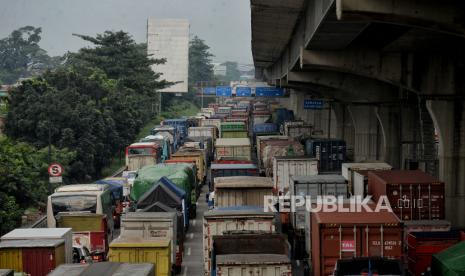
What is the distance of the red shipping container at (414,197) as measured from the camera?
83.6 feet

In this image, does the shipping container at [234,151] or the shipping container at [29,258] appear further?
the shipping container at [234,151]

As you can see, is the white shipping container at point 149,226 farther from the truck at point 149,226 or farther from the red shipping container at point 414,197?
the red shipping container at point 414,197

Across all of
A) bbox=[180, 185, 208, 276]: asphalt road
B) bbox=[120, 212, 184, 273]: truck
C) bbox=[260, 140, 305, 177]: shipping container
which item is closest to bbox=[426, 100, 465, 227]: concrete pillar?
bbox=[260, 140, 305, 177]: shipping container

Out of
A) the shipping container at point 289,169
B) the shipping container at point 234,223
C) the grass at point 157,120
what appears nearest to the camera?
the shipping container at point 234,223

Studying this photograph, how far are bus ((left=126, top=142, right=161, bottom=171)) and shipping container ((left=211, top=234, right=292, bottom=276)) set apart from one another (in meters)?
31.0

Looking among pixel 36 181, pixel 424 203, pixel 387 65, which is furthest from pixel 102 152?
pixel 424 203

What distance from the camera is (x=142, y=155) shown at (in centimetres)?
5144

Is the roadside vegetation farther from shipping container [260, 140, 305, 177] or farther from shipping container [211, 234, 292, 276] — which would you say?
shipping container [211, 234, 292, 276]

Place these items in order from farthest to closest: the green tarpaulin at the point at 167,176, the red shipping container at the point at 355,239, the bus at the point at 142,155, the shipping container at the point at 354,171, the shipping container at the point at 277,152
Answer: the bus at the point at 142,155
the shipping container at the point at 277,152
the green tarpaulin at the point at 167,176
the shipping container at the point at 354,171
the red shipping container at the point at 355,239

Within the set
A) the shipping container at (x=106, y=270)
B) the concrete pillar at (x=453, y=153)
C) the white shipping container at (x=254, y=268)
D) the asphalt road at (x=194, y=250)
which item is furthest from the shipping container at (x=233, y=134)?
the shipping container at (x=106, y=270)

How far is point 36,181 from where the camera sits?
4562cm

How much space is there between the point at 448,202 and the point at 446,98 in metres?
4.32

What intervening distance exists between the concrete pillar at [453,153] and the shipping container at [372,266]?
1869 centimetres

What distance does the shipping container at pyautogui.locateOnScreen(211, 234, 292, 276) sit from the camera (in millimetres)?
17922
